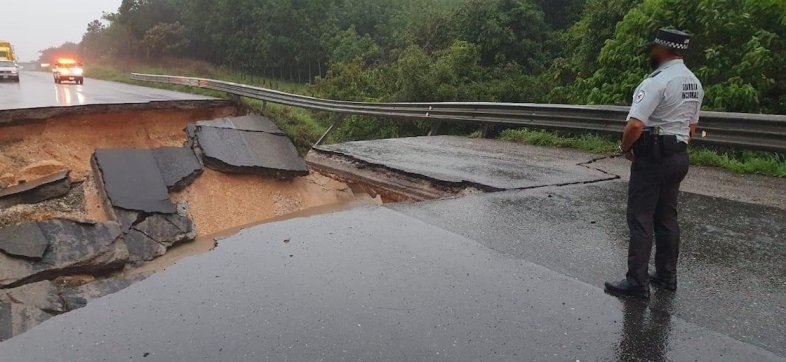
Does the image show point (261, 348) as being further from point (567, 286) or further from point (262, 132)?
point (262, 132)

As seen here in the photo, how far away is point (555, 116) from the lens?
29.8ft

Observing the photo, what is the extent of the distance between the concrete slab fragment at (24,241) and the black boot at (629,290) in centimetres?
828

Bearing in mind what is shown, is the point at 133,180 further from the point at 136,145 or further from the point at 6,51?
the point at 6,51

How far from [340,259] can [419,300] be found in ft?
3.07

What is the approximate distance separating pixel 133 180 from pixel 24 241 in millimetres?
2875

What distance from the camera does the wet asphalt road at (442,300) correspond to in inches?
108

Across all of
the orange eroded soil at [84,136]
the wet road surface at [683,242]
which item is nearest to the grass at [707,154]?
the wet road surface at [683,242]

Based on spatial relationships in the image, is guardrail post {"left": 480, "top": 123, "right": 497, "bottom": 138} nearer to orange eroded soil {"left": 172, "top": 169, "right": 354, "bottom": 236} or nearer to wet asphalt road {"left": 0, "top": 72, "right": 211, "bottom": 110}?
orange eroded soil {"left": 172, "top": 169, "right": 354, "bottom": 236}

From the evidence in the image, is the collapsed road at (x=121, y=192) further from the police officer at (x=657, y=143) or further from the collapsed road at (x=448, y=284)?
the police officer at (x=657, y=143)

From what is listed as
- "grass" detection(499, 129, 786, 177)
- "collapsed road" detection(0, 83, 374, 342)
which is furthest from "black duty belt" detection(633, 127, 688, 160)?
"collapsed road" detection(0, 83, 374, 342)

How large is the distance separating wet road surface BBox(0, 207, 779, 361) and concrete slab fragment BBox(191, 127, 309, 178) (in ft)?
27.1

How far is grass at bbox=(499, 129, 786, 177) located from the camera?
22.1 feet

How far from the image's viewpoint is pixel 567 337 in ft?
9.22

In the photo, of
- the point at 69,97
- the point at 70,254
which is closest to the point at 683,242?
the point at 70,254
